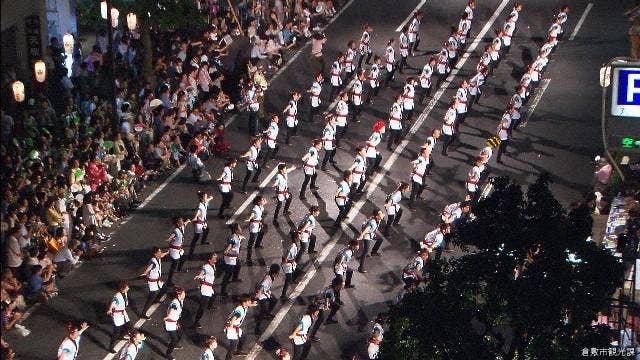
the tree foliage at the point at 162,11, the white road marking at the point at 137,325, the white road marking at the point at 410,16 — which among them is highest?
the white road marking at the point at 410,16

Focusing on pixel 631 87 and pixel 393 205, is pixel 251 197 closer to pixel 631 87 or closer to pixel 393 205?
pixel 393 205

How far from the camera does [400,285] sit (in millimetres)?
24734

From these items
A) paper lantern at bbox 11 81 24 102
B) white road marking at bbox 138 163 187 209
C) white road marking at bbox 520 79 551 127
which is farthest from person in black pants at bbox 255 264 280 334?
white road marking at bbox 520 79 551 127

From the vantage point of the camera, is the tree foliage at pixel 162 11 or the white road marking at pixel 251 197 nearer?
the white road marking at pixel 251 197

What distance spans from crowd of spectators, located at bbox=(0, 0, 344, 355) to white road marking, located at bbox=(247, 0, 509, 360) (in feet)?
13.5

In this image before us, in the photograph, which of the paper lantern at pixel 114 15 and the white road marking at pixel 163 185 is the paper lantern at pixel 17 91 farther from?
the paper lantern at pixel 114 15

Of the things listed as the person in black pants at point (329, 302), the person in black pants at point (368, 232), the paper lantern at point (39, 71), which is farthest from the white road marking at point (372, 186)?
the paper lantern at point (39, 71)

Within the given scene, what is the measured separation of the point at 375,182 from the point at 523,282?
16066 millimetres

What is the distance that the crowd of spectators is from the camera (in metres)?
22.5

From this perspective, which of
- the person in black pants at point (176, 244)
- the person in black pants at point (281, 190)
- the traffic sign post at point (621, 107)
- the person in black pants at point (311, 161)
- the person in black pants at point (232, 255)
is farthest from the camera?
the person in black pants at point (311, 161)

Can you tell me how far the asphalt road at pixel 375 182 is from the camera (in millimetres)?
22406

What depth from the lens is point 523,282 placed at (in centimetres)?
1272

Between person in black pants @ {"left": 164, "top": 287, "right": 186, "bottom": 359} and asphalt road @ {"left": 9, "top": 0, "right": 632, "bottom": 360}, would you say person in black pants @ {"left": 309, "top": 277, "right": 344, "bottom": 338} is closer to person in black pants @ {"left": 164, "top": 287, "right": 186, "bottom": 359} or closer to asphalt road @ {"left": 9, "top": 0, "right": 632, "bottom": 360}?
asphalt road @ {"left": 9, "top": 0, "right": 632, "bottom": 360}

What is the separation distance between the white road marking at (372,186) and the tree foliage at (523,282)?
9181mm
